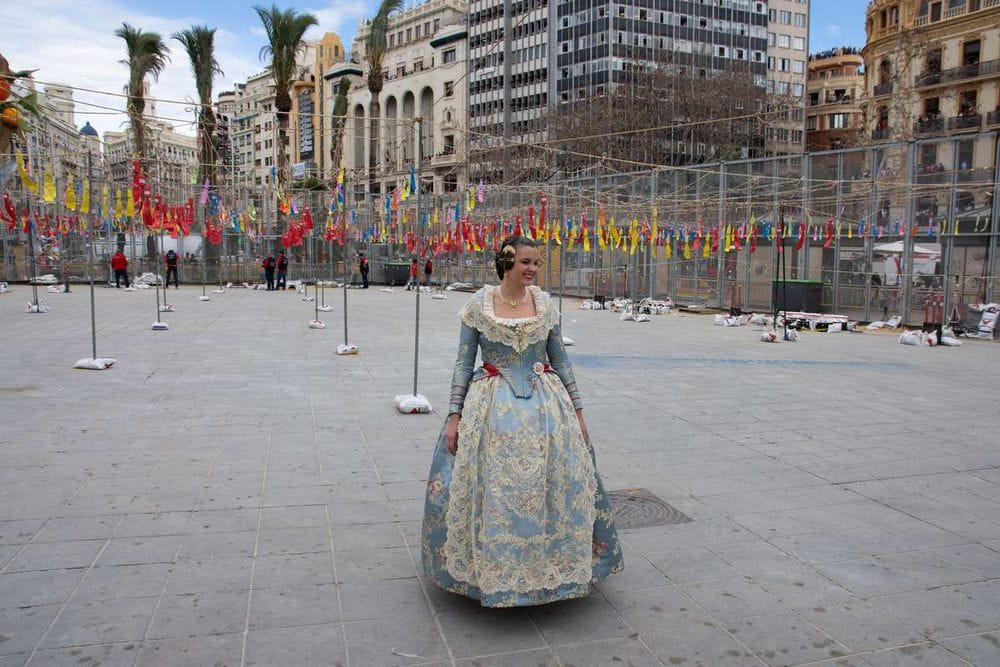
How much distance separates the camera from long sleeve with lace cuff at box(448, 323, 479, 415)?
11.4ft

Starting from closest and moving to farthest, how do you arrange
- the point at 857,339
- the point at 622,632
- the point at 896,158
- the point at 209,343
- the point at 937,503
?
the point at 622,632 → the point at 937,503 → the point at 209,343 → the point at 857,339 → the point at 896,158

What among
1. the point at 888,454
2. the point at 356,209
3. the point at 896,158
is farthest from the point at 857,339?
the point at 356,209

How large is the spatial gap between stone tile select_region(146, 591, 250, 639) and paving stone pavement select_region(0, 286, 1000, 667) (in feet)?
0.04

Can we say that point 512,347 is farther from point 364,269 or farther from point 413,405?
point 364,269

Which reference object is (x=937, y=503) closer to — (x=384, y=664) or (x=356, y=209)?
(x=384, y=664)

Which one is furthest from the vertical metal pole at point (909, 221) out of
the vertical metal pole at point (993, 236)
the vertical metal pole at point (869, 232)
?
the vertical metal pole at point (993, 236)

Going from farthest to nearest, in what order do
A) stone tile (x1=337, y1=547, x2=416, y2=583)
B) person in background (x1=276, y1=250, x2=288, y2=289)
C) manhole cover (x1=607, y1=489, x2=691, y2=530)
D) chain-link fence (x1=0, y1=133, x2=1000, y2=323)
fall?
person in background (x1=276, y1=250, x2=288, y2=289) → chain-link fence (x1=0, y1=133, x2=1000, y2=323) → manhole cover (x1=607, y1=489, x2=691, y2=530) → stone tile (x1=337, y1=547, x2=416, y2=583)

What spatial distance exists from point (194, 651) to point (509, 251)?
2.07 metres

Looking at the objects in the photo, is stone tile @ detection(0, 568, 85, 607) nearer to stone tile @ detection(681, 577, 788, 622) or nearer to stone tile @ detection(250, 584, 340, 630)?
stone tile @ detection(250, 584, 340, 630)

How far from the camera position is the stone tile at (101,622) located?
123 inches

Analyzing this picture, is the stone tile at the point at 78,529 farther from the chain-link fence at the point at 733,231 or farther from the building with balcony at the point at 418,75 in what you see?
the building with balcony at the point at 418,75

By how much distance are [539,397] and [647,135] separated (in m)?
38.0

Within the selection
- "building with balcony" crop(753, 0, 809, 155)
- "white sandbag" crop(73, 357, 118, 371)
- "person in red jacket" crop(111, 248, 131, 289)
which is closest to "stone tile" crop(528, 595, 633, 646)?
"white sandbag" crop(73, 357, 118, 371)

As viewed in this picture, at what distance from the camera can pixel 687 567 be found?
3945 millimetres
